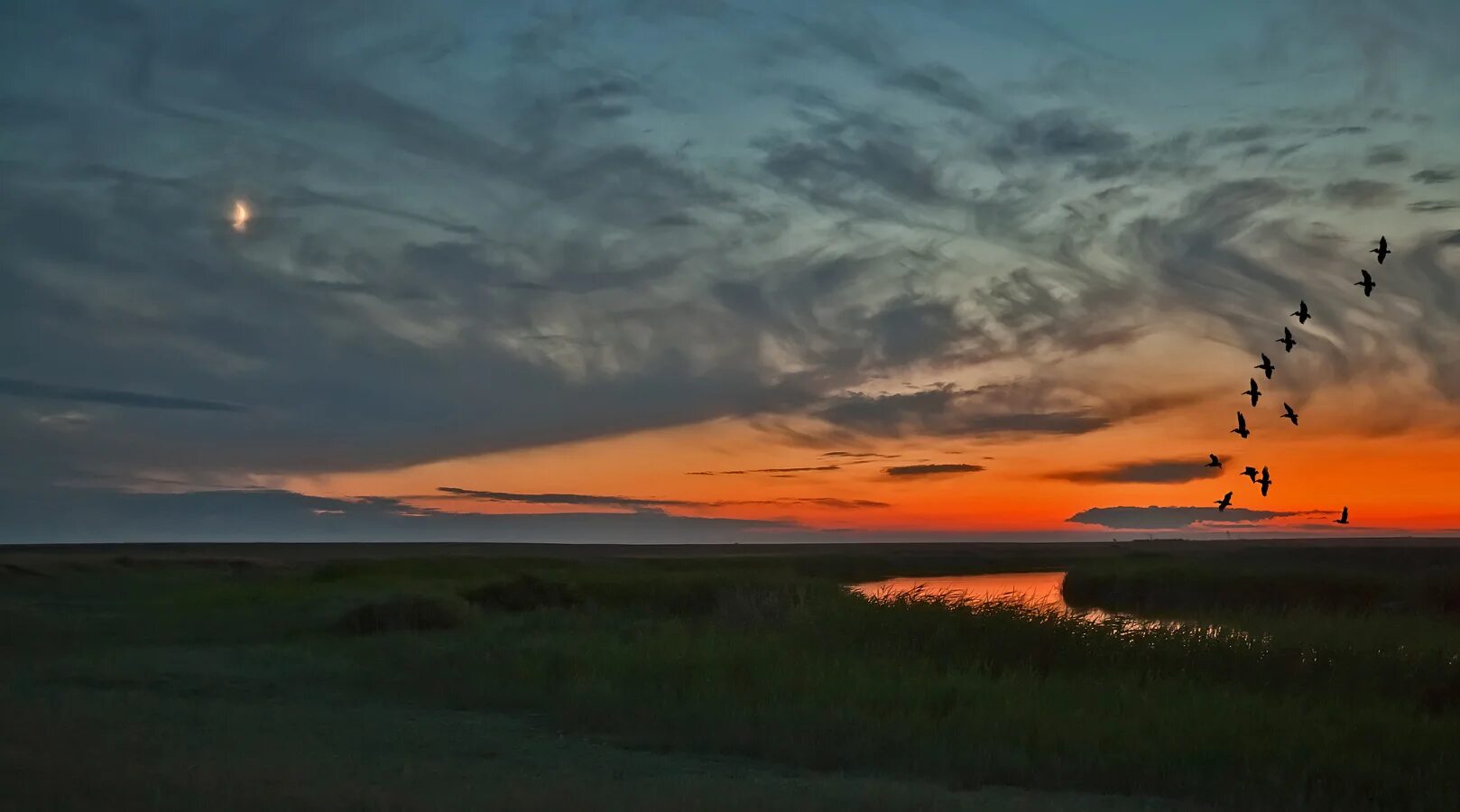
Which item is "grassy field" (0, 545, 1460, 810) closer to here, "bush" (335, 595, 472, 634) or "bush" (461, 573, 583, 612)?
"bush" (335, 595, 472, 634)

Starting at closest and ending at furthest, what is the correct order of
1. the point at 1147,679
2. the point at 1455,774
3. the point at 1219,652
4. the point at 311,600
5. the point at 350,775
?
the point at 350,775
the point at 1455,774
the point at 1147,679
the point at 1219,652
the point at 311,600

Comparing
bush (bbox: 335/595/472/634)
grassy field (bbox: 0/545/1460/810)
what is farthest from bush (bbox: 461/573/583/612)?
bush (bbox: 335/595/472/634)

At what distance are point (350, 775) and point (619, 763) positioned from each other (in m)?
3.39

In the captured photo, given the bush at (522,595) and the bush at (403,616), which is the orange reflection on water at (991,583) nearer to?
the bush at (522,595)

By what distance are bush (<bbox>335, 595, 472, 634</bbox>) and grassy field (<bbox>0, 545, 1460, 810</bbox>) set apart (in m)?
0.09

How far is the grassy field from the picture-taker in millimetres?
11000

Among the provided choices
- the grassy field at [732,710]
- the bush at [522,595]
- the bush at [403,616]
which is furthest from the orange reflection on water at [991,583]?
the bush at [403,616]

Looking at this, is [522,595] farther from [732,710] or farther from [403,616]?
[732,710]

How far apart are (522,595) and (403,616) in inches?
322

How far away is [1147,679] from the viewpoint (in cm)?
1850

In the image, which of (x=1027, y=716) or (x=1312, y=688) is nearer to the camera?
(x=1027, y=716)

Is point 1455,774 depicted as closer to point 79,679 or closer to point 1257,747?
point 1257,747

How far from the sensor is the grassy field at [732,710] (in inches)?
433

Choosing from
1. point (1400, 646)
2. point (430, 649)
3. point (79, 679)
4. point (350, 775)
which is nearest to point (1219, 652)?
point (1400, 646)
